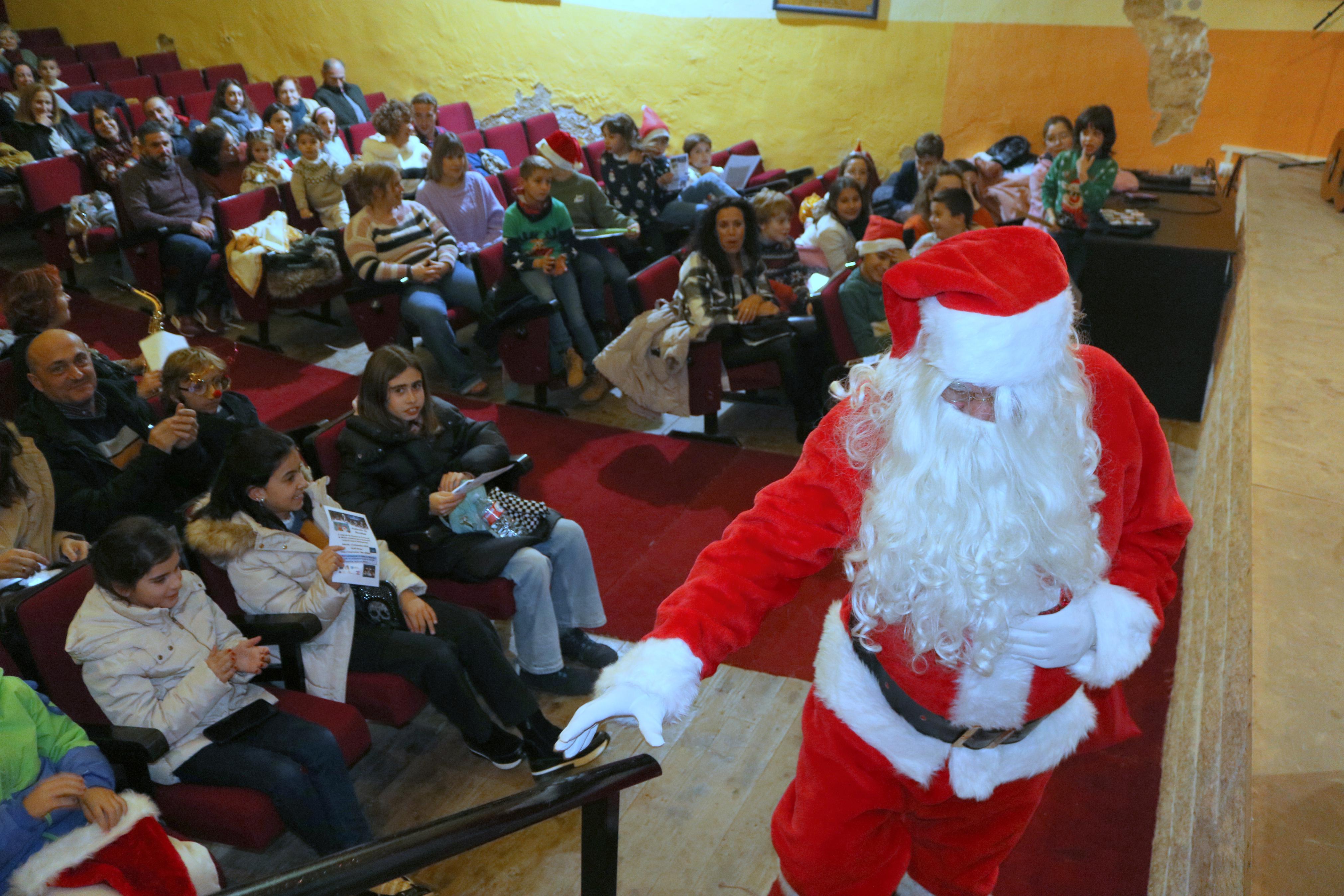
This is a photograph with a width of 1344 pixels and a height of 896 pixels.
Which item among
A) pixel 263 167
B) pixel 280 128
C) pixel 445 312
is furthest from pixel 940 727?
pixel 280 128

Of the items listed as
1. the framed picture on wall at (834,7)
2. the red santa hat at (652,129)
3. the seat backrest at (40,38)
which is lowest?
the red santa hat at (652,129)

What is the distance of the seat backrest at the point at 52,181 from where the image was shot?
18.7 feet

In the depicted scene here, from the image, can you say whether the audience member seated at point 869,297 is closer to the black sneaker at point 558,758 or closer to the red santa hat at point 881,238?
the red santa hat at point 881,238

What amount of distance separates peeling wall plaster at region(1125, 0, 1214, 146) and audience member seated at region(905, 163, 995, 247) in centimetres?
226

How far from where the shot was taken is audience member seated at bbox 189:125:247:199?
5.97 meters

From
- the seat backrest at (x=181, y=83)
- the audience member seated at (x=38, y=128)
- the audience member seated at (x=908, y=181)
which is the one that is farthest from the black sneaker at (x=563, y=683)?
the seat backrest at (x=181, y=83)

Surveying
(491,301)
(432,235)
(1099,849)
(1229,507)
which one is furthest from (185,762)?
(432,235)

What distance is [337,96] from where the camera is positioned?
8180 millimetres

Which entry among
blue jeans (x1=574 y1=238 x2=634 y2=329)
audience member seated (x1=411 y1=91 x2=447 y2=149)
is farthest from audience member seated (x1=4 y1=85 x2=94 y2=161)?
blue jeans (x1=574 y1=238 x2=634 y2=329)

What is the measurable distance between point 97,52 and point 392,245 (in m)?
7.56

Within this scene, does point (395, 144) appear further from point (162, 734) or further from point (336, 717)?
point (162, 734)

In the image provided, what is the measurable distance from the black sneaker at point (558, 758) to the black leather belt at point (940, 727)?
4.11 ft

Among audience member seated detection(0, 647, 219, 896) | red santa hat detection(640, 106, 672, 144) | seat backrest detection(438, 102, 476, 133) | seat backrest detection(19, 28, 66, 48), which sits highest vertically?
seat backrest detection(19, 28, 66, 48)

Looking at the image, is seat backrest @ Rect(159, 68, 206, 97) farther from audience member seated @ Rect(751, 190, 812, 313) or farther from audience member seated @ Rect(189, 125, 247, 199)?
audience member seated @ Rect(751, 190, 812, 313)
